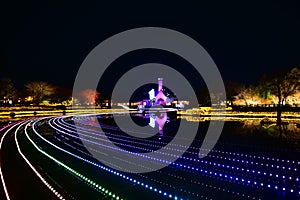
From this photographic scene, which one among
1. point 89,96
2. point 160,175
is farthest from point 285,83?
point 89,96

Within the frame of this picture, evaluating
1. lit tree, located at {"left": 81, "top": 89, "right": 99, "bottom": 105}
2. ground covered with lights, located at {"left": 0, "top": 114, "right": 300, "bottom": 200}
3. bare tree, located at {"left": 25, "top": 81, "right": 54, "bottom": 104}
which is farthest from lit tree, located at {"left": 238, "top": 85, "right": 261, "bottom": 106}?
bare tree, located at {"left": 25, "top": 81, "right": 54, "bottom": 104}

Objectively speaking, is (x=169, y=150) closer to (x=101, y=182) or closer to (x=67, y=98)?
(x=101, y=182)

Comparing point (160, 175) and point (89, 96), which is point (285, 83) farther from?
point (89, 96)

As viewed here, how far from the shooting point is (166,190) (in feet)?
15.8

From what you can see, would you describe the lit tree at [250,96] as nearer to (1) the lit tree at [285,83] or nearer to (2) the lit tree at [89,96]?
(1) the lit tree at [285,83]

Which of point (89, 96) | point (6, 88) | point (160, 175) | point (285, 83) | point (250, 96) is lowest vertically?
point (160, 175)

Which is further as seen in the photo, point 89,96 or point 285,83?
point 89,96

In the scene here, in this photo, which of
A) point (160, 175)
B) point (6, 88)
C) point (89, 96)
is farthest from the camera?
point (89, 96)

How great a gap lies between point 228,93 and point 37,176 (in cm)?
5142

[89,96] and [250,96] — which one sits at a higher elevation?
[89,96]

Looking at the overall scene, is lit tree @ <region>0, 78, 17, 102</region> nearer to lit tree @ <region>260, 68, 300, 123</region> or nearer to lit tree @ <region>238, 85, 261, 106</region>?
lit tree @ <region>260, 68, 300, 123</region>

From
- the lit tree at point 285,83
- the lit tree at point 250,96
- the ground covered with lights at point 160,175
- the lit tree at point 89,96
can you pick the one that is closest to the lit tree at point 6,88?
the lit tree at point 89,96

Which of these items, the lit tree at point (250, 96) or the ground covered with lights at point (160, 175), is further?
the lit tree at point (250, 96)

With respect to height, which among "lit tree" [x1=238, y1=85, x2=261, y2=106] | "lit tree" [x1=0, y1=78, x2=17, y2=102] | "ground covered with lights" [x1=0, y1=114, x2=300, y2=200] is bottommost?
"ground covered with lights" [x1=0, y1=114, x2=300, y2=200]
